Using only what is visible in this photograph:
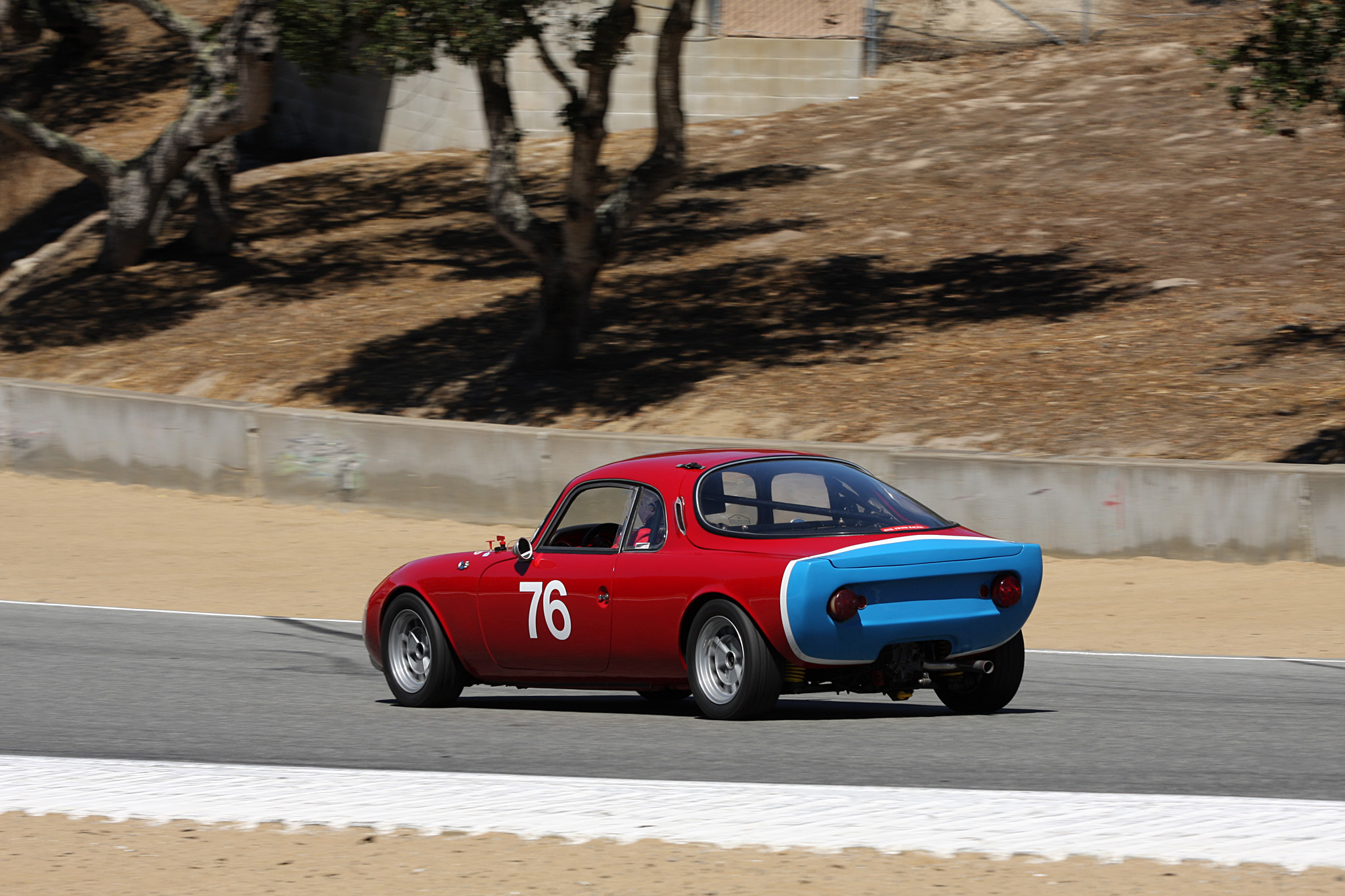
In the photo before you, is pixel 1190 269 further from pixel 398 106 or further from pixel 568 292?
pixel 398 106

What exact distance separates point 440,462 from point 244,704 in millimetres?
8437

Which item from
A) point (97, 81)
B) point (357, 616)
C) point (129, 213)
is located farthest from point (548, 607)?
point (97, 81)

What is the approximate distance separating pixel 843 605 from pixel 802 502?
104cm

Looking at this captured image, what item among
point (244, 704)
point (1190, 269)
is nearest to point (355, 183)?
point (1190, 269)

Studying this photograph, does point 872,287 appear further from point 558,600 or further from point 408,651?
point 558,600

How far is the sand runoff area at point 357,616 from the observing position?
4918 mm

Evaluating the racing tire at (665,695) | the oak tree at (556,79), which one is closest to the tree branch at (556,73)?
the oak tree at (556,79)

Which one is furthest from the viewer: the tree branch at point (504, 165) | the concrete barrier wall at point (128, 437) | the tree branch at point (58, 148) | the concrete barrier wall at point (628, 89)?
the concrete barrier wall at point (628, 89)

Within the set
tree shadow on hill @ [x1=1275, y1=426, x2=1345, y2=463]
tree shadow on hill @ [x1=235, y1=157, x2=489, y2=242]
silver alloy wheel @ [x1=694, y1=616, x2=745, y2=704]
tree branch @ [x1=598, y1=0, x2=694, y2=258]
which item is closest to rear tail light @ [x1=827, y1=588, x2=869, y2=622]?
silver alloy wheel @ [x1=694, y1=616, x2=745, y2=704]

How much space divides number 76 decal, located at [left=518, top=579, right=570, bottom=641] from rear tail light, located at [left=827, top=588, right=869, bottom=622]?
5.22ft

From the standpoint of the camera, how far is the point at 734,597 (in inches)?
289

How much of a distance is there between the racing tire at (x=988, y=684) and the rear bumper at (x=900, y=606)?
0.21m

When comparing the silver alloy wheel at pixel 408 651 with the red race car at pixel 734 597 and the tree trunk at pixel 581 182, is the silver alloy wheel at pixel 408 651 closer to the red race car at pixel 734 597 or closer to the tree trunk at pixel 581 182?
the red race car at pixel 734 597

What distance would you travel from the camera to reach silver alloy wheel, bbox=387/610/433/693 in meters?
8.95
